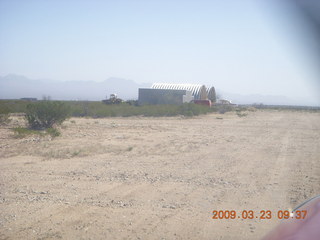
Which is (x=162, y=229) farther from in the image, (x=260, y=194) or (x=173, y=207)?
(x=260, y=194)

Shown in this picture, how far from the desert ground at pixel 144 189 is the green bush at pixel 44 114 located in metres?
7.43

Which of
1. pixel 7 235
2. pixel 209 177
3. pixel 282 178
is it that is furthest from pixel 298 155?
pixel 7 235

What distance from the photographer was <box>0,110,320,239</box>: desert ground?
20.5ft

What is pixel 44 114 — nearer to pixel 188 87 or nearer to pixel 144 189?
pixel 144 189

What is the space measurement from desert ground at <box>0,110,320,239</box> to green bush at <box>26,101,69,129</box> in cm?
743

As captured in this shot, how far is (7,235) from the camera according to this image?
5902 millimetres

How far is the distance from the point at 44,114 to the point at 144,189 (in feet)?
53.1

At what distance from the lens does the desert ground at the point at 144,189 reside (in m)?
6.24

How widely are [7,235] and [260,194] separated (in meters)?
4.98

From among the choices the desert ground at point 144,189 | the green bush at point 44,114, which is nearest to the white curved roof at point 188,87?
the green bush at point 44,114
